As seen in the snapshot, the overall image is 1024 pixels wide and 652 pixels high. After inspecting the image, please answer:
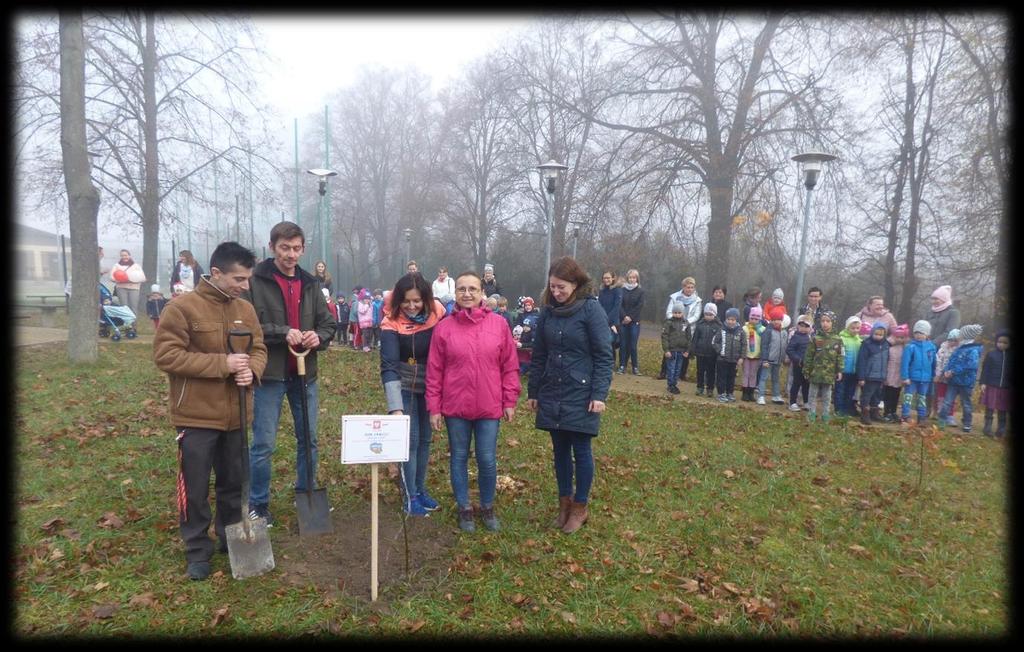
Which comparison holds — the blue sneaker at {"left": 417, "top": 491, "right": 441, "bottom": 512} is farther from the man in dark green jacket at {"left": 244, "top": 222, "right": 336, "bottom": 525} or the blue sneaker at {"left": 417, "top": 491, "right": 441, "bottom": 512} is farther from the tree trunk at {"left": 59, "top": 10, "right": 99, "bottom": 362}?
the tree trunk at {"left": 59, "top": 10, "right": 99, "bottom": 362}

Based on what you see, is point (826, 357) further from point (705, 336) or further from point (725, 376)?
point (705, 336)

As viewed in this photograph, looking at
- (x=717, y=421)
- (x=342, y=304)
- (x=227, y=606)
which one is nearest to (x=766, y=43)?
(x=717, y=421)

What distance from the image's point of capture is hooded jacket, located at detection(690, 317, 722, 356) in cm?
984

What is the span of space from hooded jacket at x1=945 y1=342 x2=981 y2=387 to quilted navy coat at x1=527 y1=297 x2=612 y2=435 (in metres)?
7.46

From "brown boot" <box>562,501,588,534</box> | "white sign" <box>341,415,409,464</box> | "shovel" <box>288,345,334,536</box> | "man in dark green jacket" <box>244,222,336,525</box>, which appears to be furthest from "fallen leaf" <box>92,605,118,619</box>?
"brown boot" <box>562,501,588,534</box>

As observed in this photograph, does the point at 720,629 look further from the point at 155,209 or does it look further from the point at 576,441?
the point at 155,209

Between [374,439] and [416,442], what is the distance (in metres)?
1.00

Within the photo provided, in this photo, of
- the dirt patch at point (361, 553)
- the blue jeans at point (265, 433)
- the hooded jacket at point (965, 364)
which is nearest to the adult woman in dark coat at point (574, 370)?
the dirt patch at point (361, 553)

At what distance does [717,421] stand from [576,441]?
15.5 feet

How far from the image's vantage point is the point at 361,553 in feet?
13.0

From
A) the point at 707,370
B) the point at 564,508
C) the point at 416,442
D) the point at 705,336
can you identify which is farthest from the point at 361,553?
the point at 707,370

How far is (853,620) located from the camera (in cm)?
344

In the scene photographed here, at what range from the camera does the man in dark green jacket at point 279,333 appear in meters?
3.96

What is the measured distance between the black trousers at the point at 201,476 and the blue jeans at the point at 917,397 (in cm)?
943
